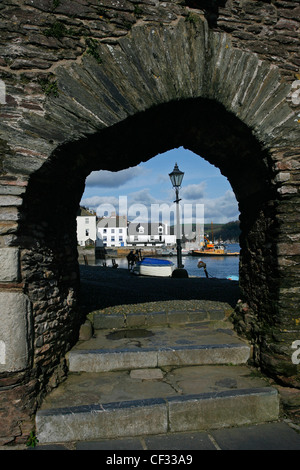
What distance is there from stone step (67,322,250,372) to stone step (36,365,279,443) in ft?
0.76

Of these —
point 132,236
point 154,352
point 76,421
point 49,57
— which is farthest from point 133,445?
point 132,236

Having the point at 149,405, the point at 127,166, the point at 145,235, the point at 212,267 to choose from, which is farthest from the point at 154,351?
the point at 145,235

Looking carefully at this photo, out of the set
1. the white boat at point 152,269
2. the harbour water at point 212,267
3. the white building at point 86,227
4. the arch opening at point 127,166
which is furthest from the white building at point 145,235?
the arch opening at point 127,166

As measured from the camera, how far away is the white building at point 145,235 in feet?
278

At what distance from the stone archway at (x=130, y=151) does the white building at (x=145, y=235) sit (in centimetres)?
7876

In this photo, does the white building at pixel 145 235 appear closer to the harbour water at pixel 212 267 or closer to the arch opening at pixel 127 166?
the harbour water at pixel 212 267

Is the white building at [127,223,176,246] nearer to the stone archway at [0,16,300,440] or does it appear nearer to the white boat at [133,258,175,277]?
the white boat at [133,258,175,277]

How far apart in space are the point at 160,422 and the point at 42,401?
1.25 meters

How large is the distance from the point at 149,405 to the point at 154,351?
105cm

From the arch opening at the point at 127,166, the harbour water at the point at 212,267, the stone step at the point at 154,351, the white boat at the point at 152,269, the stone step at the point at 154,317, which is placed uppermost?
the arch opening at the point at 127,166

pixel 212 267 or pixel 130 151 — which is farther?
pixel 212 267

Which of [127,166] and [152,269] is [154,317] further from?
[152,269]

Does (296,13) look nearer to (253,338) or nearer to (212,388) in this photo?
(253,338)

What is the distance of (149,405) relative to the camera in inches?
124
